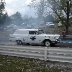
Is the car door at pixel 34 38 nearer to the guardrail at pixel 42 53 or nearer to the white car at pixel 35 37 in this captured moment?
the white car at pixel 35 37

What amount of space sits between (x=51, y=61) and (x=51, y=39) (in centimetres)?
1140

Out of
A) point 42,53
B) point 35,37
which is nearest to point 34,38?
point 35,37

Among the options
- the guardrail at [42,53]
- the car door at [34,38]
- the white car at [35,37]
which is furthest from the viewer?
the car door at [34,38]

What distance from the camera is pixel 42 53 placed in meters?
13.1

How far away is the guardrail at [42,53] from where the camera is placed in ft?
→ 40.0

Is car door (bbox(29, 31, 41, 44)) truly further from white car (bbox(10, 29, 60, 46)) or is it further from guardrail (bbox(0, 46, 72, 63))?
guardrail (bbox(0, 46, 72, 63))

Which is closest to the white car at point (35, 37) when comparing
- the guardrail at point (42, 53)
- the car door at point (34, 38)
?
the car door at point (34, 38)

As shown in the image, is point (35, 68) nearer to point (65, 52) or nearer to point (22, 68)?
point (22, 68)

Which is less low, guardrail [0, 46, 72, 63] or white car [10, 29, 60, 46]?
white car [10, 29, 60, 46]

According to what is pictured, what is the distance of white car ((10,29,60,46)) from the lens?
938 inches

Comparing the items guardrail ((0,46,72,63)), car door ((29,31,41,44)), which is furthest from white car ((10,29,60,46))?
guardrail ((0,46,72,63))

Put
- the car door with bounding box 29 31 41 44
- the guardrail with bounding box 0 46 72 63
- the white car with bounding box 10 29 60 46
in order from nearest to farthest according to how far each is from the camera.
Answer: the guardrail with bounding box 0 46 72 63
the white car with bounding box 10 29 60 46
the car door with bounding box 29 31 41 44

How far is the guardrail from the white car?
9360 mm

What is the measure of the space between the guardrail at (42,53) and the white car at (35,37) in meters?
9.36
